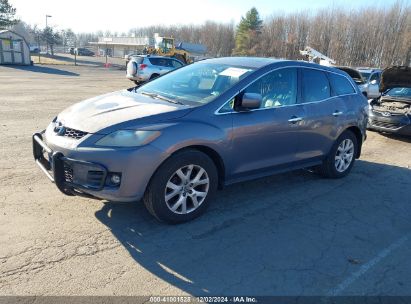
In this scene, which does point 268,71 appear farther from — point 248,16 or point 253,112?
point 248,16

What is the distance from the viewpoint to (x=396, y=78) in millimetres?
10656

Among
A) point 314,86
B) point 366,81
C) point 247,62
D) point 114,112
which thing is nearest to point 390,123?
point 366,81

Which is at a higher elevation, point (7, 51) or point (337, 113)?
point (337, 113)

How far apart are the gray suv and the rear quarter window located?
0.05m

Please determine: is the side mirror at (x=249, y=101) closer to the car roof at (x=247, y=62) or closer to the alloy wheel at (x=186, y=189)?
the car roof at (x=247, y=62)

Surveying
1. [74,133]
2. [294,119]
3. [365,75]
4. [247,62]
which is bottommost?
[74,133]

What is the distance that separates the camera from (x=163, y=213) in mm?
3793

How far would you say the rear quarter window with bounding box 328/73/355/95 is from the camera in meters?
5.74

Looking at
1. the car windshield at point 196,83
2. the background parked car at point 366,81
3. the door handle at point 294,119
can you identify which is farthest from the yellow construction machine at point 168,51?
the door handle at point 294,119

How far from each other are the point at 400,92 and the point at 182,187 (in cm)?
888

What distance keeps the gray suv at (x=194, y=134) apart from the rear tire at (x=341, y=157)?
1.3 inches

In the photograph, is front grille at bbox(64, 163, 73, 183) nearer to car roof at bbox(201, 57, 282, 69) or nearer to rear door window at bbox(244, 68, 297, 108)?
rear door window at bbox(244, 68, 297, 108)

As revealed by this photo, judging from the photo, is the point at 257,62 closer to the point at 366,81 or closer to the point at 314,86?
the point at 314,86

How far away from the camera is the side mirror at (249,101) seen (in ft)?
13.6
